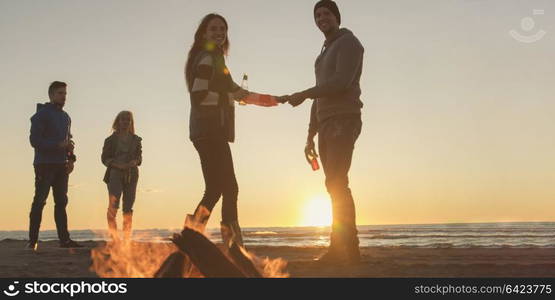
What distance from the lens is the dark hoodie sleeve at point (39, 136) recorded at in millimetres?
8250

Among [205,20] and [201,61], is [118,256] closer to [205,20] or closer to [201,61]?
[201,61]

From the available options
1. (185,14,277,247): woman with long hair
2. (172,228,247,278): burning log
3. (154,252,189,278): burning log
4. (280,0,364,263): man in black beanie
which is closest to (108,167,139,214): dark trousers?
(280,0,364,263): man in black beanie

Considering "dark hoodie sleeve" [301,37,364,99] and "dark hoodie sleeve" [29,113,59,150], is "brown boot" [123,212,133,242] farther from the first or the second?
"dark hoodie sleeve" [301,37,364,99]

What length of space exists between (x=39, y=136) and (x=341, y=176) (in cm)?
504

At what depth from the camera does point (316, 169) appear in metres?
6.88

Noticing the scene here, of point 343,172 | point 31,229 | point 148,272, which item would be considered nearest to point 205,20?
point 343,172

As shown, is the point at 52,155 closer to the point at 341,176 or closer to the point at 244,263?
the point at 341,176

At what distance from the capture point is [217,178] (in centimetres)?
513

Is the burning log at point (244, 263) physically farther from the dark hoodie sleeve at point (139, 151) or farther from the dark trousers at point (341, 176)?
the dark hoodie sleeve at point (139, 151)

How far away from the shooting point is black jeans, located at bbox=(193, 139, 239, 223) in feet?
16.8

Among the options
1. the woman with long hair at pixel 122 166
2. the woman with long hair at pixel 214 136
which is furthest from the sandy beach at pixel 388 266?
the woman with long hair at pixel 122 166

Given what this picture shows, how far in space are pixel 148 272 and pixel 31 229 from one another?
16.5 feet

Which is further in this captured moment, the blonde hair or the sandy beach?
the blonde hair

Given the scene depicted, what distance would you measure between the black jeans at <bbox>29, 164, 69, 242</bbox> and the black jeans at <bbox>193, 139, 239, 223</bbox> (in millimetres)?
4201
